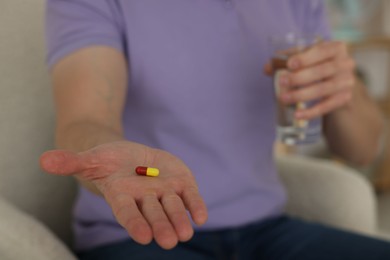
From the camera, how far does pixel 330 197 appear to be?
102 centimetres

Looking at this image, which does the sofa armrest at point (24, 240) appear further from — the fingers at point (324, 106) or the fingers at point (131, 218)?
the fingers at point (324, 106)

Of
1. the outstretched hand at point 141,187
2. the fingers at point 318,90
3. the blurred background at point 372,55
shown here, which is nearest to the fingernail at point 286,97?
the fingers at point 318,90

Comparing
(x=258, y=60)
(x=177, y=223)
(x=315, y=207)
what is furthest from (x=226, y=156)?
(x=177, y=223)

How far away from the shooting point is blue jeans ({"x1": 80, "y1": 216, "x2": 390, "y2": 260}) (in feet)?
2.48

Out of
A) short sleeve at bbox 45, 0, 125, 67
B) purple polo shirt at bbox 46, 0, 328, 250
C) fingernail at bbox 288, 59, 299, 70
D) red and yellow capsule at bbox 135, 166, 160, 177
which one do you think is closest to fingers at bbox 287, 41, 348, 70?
fingernail at bbox 288, 59, 299, 70

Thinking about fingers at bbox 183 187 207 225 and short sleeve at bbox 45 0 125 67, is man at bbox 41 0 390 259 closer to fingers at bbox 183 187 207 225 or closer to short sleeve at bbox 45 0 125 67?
short sleeve at bbox 45 0 125 67

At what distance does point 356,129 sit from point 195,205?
2.07ft

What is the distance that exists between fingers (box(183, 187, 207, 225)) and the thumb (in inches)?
3.8

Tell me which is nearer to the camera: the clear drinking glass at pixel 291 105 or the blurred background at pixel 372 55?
the clear drinking glass at pixel 291 105

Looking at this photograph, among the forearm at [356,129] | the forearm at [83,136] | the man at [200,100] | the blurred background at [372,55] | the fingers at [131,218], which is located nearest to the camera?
the fingers at [131,218]

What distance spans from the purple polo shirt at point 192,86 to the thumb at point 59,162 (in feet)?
1.01

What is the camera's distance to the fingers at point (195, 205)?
44 centimetres

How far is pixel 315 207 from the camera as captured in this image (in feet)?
3.40

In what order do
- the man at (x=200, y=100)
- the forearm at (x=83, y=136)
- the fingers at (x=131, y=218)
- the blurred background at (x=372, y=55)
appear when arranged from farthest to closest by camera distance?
the blurred background at (x=372, y=55) → the man at (x=200, y=100) → the forearm at (x=83, y=136) → the fingers at (x=131, y=218)
